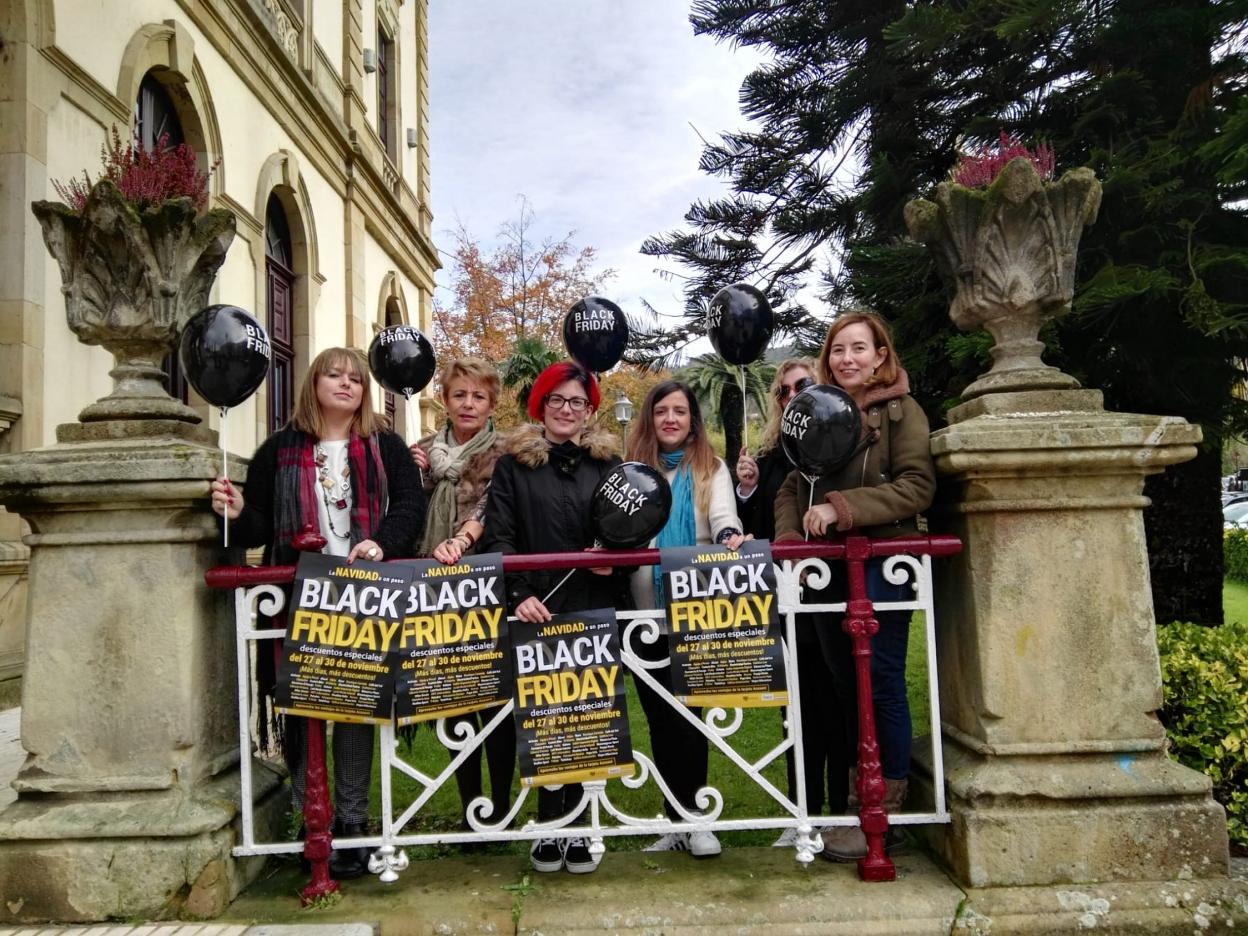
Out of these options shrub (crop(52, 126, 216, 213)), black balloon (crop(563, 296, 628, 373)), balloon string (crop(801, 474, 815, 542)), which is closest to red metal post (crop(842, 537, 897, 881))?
balloon string (crop(801, 474, 815, 542))

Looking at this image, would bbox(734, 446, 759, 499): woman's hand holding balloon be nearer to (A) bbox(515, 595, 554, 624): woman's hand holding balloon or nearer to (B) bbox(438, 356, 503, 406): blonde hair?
(B) bbox(438, 356, 503, 406): blonde hair

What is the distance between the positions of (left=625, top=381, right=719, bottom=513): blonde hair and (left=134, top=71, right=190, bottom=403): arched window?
664 cm

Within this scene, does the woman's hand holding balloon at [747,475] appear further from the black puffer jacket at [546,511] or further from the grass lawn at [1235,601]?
the grass lawn at [1235,601]

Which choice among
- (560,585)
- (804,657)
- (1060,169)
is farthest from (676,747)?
(1060,169)

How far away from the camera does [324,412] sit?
3.21 m

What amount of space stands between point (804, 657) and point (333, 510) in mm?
1936

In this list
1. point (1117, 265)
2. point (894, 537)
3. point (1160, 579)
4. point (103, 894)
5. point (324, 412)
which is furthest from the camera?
point (1160, 579)

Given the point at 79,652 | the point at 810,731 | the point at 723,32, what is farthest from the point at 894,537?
the point at 723,32

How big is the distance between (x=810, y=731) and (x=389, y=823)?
167 cm

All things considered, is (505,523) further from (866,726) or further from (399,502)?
(866,726)

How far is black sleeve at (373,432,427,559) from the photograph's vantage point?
10.1 feet

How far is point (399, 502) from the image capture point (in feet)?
10.3

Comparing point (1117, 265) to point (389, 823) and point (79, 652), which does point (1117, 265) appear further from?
point (79, 652)

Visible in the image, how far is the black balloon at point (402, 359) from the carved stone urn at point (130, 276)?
1.16 meters
